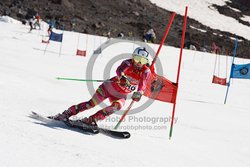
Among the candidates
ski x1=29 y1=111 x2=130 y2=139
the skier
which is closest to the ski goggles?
the skier

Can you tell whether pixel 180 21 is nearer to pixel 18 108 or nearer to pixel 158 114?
pixel 158 114

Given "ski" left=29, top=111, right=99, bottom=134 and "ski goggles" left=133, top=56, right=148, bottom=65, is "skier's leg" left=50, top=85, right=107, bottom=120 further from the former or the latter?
"ski goggles" left=133, top=56, right=148, bottom=65

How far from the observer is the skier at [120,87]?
6445 millimetres

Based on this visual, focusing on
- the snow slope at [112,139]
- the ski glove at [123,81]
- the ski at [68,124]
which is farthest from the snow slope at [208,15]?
the ski at [68,124]

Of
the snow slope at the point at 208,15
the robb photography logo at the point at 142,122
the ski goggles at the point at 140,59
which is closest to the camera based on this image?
the ski goggles at the point at 140,59

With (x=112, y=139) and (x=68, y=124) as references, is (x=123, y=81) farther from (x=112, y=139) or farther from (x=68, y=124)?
(x=68, y=124)

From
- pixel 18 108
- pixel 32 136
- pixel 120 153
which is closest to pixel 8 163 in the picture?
pixel 32 136

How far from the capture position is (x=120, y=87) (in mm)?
6664

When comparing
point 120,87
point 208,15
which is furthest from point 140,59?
point 208,15

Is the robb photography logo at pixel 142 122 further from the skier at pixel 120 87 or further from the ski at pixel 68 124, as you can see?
the ski at pixel 68 124

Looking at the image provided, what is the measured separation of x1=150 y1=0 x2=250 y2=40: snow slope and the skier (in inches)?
1933

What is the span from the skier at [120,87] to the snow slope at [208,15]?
49090 millimetres

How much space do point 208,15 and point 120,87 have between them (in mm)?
53687

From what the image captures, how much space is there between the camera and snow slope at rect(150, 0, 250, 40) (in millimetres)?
54681
